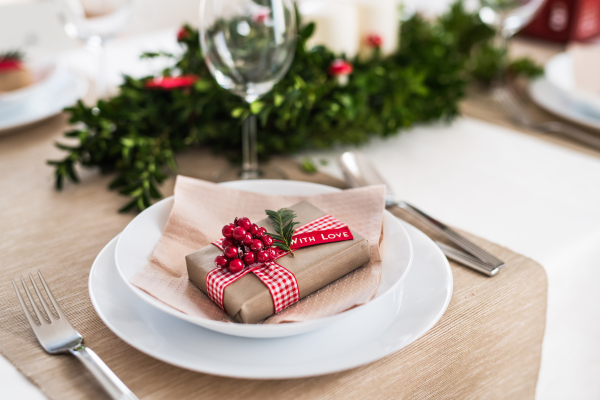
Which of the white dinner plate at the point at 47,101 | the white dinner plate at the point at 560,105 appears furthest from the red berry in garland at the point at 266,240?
the white dinner plate at the point at 560,105

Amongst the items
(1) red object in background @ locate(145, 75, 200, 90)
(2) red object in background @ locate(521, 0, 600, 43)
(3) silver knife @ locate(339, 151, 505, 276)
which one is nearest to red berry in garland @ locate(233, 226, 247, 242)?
(3) silver knife @ locate(339, 151, 505, 276)

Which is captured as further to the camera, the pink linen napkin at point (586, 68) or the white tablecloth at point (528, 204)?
the pink linen napkin at point (586, 68)

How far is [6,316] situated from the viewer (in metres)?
0.46

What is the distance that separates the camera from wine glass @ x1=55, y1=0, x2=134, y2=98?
85cm

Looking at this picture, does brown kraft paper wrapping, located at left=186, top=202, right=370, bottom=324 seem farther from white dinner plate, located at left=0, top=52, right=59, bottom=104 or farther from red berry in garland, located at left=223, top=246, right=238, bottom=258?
white dinner plate, located at left=0, top=52, right=59, bottom=104

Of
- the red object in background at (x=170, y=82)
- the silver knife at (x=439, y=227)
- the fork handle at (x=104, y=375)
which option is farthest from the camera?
the red object in background at (x=170, y=82)

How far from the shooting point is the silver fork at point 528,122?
860 mm

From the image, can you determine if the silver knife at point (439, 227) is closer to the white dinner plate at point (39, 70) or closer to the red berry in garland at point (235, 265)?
the red berry in garland at point (235, 265)

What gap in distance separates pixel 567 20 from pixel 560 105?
1.70ft

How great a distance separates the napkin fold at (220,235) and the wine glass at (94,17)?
1.56 feet

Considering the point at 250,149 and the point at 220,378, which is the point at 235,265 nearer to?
the point at 220,378

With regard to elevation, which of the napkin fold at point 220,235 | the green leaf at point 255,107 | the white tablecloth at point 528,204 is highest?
the green leaf at point 255,107

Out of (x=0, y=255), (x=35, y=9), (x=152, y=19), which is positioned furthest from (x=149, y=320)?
(x=152, y=19)

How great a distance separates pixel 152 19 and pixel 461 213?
2024 mm
